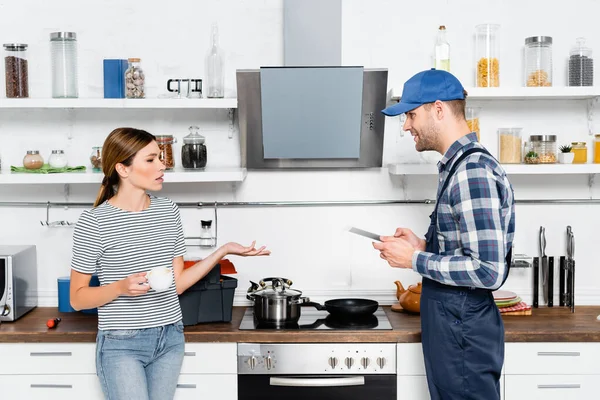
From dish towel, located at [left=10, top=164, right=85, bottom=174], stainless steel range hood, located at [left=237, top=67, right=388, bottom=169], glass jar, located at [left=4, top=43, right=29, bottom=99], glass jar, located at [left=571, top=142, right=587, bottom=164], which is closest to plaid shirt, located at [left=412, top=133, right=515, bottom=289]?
Answer: stainless steel range hood, located at [left=237, top=67, right=388, bottom=169]

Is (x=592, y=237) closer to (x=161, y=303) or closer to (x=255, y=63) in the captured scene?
(x=255, y=63)

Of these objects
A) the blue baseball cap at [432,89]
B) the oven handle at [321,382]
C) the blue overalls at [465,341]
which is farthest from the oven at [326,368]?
the blue baseball cap at [432,89]

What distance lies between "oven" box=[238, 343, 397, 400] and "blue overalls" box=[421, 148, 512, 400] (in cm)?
49

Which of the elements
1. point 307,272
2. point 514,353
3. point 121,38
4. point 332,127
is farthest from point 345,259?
point 121,38

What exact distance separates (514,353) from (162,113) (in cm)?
197

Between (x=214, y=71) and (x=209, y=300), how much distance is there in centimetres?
105

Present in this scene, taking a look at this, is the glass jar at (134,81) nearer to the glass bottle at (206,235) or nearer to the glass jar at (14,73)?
the glass jar at (14,73)

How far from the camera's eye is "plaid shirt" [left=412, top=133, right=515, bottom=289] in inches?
90.8

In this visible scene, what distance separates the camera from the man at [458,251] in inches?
91.7

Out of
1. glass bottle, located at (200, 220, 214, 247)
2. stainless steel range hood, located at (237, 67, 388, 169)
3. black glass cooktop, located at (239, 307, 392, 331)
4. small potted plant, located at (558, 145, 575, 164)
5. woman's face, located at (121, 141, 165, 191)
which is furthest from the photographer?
glass bottle, located at (200, 220, 214, 247)

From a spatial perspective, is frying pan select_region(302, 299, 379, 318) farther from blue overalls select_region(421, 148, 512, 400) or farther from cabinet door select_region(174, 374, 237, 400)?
blue overalls select_region(421, 148, 512, 400)

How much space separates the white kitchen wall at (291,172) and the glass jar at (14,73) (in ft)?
0.63

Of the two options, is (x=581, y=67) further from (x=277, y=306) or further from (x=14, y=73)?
(x=14, y=73)

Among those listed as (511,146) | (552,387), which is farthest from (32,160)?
(552,387)
